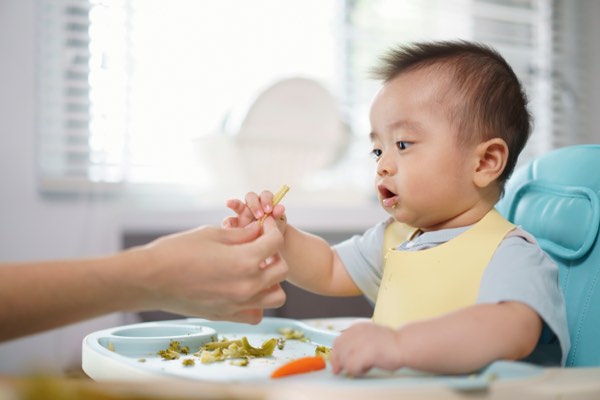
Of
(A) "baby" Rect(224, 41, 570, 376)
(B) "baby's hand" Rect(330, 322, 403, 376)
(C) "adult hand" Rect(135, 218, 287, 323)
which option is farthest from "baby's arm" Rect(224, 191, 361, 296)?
(B) "baby's hand" Rect(330, 322, 403, 376)

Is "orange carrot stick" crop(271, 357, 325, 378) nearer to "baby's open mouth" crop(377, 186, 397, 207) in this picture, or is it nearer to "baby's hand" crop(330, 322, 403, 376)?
A: "baby's hand" crop(330, 322, 403, 376)

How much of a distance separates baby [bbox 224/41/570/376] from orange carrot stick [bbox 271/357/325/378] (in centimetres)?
8

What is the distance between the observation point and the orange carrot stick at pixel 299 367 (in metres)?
0.70

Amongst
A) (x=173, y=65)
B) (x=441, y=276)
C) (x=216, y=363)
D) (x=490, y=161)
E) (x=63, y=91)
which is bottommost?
(x=216, y=363)

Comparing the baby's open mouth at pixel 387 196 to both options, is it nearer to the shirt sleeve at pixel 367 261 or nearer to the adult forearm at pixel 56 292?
the shirt sleeve at pixel 367 261

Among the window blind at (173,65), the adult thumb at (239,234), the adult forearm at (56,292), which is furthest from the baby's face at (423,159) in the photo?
the window blind at (173,65)

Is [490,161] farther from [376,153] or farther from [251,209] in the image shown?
[251,209]

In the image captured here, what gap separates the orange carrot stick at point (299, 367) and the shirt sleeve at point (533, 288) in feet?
0.63

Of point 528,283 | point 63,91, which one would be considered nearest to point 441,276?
point 528,283

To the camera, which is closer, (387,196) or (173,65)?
(387,196)

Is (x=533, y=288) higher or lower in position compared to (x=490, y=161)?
lower

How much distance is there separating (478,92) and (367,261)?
31 centimetres

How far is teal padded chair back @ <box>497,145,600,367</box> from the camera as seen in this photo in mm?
884

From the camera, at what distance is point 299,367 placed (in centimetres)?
71
